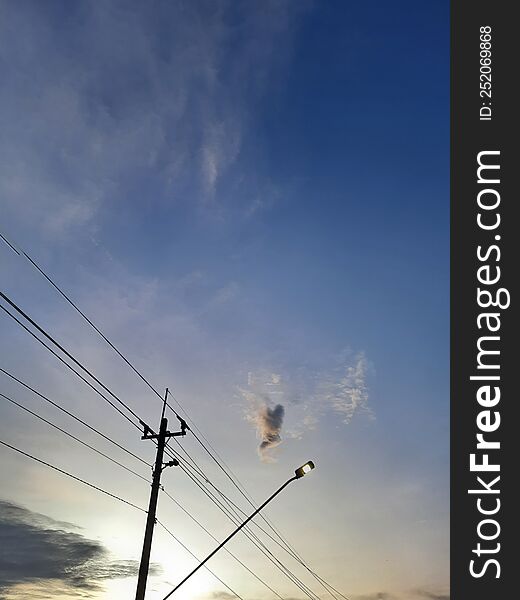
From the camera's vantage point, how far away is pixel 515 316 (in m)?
13.4

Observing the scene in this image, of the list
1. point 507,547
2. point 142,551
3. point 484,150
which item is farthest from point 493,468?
point 142,551

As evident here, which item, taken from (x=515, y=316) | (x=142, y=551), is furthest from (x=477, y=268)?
(x=142, y=551)

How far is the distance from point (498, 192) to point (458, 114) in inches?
89.3

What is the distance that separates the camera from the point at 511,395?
13.2m

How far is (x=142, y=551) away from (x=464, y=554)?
965cm

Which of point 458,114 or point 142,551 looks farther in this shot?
point 142,551

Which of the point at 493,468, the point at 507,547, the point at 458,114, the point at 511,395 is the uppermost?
the point at 458,114

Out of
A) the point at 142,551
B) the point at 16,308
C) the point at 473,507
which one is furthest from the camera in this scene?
the point at 142,551

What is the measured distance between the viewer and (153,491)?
18.7m

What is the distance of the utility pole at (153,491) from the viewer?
16.5 m

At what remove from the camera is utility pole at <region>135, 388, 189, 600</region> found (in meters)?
16.5

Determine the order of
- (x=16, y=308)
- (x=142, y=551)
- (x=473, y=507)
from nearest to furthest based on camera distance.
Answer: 1. (x=16, y=308)
2. (x=473, y=507)
3. (x=142, y=551)

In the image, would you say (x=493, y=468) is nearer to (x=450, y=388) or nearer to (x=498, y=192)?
(x=450, y=388)

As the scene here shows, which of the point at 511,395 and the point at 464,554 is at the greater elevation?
the point at 511,395
